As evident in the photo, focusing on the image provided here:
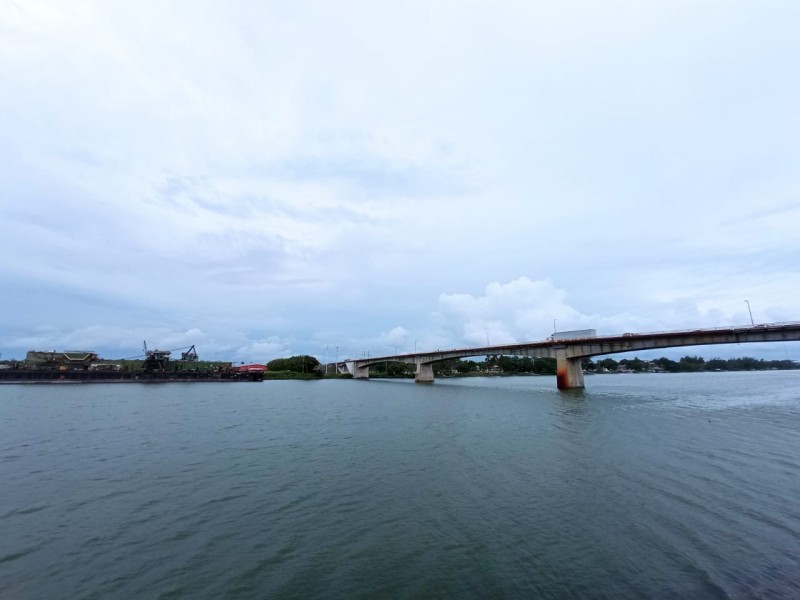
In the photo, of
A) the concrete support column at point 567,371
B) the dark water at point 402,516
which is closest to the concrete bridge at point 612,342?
the concrete support column at point 567,371

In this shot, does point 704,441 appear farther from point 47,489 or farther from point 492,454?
point 47,489

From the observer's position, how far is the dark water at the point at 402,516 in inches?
419

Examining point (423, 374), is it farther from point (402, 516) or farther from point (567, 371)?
point (402, 516)

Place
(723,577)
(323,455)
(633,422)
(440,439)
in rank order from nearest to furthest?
(723,577), (323,455), (440,439), (633,422)

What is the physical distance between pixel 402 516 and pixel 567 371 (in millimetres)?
77594

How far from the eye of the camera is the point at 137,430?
35.5 m

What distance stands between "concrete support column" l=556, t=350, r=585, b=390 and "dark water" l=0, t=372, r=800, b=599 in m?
52.4

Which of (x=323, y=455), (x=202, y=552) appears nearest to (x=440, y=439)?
(x=323, y=455)

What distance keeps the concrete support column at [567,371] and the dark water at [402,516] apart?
52.4 m

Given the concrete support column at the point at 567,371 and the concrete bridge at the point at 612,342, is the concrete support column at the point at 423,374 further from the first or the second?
the concrete support column at the point at 567,371

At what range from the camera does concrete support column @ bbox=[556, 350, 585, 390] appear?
275ft

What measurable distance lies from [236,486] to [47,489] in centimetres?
875

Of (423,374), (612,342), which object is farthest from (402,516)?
(423,374)

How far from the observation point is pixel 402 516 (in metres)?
15.2
